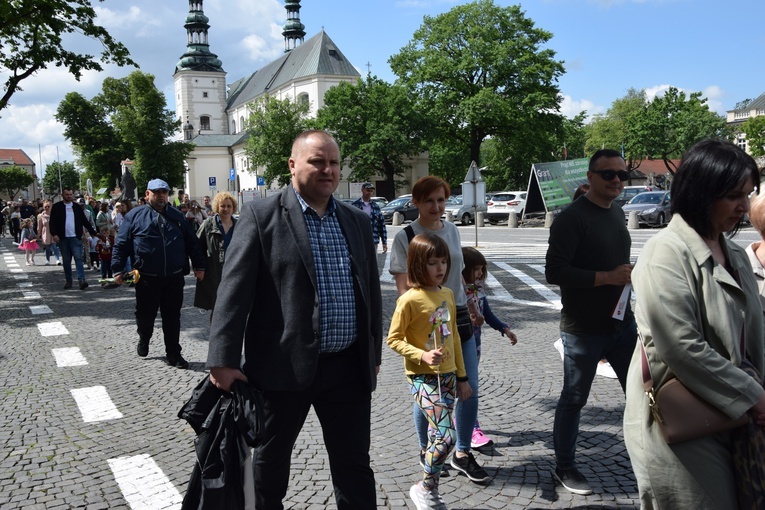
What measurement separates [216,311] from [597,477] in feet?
8.39

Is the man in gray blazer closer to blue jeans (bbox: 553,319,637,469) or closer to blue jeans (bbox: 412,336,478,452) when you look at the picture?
blue jeans (bbox: 412,336,478,452)

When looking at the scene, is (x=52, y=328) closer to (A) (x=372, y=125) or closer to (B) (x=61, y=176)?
(A) (x=372, y=125)

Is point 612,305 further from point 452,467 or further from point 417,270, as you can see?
point 452,467

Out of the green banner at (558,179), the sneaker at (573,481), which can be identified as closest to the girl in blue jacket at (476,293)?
the sneaker at (573,481)

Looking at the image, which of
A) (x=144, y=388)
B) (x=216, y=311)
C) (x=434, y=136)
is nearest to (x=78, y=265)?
(x=144, y=388)

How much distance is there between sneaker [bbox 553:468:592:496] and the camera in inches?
150

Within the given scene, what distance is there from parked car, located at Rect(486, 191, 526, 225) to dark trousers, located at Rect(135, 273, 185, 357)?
86.5ft

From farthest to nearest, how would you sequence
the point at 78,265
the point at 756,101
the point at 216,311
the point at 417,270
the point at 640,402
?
the point at 756,101, the point at 78,265, the point at 417,270, the point at 216,311, the point at 640,402

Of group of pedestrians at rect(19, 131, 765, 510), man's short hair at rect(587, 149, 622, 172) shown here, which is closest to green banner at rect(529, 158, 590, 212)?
group of pedestrians at rect(19, 131, 765, 510)

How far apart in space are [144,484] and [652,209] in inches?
1027

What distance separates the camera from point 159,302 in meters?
7.72

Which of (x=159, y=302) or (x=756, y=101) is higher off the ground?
(x=756, y=101)

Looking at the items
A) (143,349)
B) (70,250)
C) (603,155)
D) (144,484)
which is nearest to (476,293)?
(603,155)

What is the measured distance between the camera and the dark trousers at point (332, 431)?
9.45 ft
